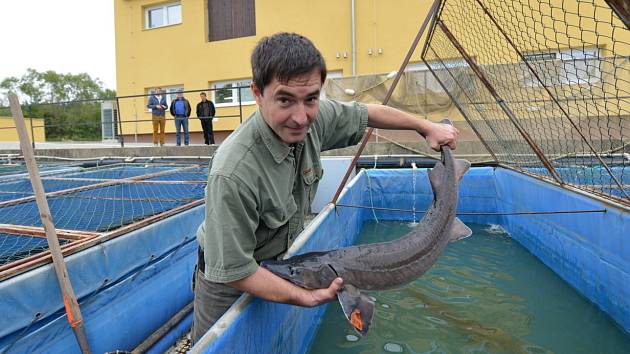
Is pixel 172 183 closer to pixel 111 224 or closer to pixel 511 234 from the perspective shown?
pixel 111 224

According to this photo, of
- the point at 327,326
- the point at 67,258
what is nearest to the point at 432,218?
the point at 327,326

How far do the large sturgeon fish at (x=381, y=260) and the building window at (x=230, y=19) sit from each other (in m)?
13.8

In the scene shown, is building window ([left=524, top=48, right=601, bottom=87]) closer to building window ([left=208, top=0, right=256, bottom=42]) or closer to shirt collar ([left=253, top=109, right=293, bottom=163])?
shirt collar ([left=253, top=109, right=293, bottom=163])

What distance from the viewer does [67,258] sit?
283 cm

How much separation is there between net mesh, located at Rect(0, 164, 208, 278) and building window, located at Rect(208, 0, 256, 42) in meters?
9.84

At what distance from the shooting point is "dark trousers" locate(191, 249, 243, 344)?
84.2 inches

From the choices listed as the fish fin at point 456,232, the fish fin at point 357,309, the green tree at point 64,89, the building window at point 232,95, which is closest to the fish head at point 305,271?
the fish fin at point 357,309

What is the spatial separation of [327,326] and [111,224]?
2152mm

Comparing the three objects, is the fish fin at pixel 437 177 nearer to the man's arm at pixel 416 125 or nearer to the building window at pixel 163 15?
the man's arm at pixel 416 125

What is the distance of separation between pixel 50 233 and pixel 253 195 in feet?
4.92

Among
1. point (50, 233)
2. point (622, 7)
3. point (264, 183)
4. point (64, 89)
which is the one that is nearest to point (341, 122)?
point (264, 183)

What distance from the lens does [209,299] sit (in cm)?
217

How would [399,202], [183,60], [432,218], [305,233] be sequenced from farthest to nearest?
Result: [183,60], [399,202], [305,233], [432,218]

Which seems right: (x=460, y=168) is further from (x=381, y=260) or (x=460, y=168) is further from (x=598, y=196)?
(x=598, y=196)
